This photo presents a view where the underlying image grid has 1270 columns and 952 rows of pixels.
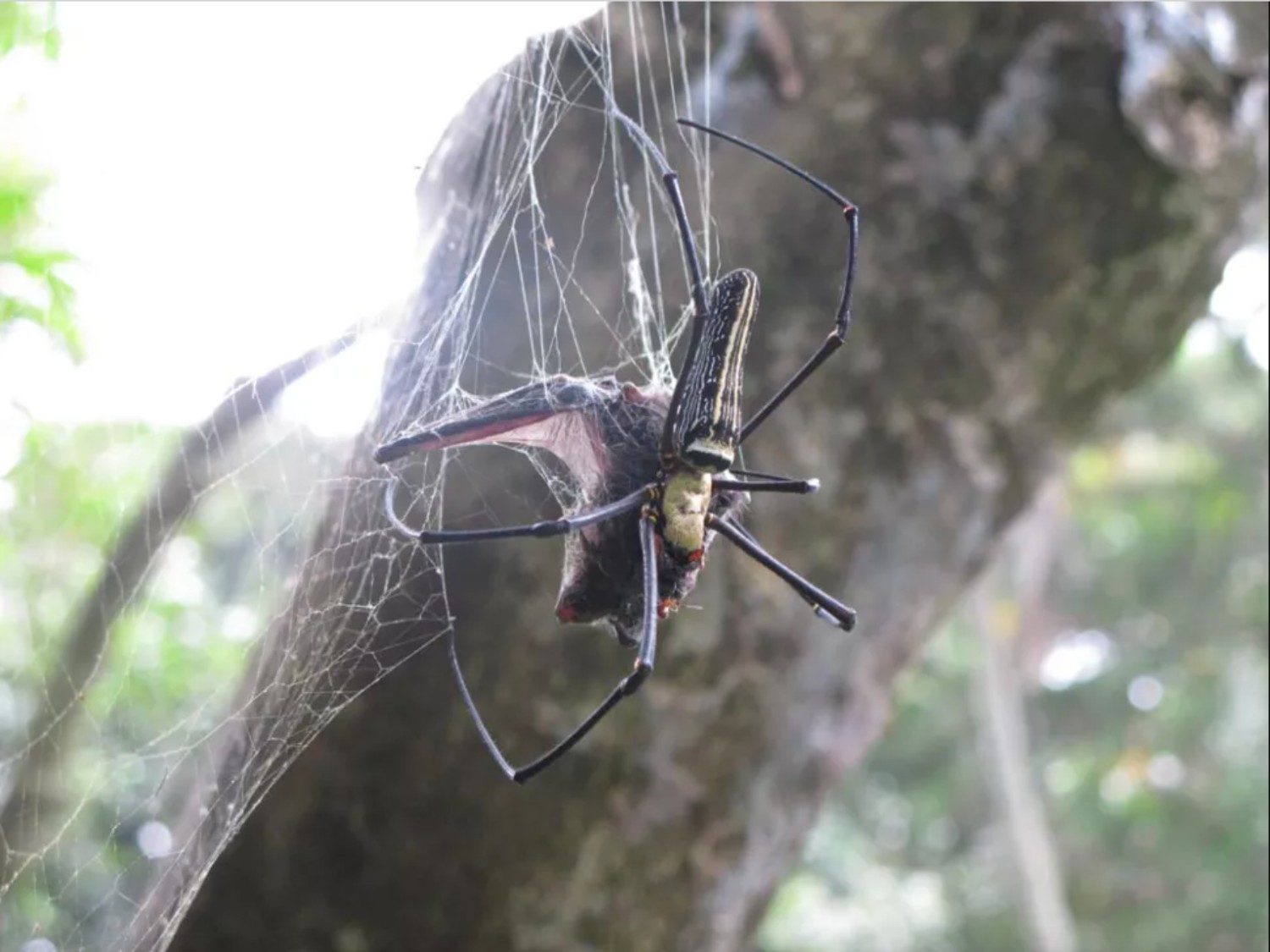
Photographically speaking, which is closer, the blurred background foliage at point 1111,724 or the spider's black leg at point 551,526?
the spider's black leg at point 551,526

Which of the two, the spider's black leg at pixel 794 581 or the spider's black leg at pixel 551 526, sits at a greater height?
the spider's black leg at pixel 794 581

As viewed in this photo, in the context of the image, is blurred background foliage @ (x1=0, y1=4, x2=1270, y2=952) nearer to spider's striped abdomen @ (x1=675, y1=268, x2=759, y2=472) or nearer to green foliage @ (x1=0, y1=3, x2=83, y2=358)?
green foliage @ (x1=0, y1=3, x2=83, y2=358)

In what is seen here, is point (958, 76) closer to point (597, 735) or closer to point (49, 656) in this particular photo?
point (597, 735)

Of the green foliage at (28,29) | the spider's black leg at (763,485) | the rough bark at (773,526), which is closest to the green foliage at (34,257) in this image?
the green foliage at (28,29)

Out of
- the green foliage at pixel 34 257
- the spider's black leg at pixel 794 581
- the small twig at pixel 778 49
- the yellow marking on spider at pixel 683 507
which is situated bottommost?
the green foliage at pixel 34 257

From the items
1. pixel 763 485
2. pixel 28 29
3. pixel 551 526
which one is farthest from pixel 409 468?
pixel 28 29

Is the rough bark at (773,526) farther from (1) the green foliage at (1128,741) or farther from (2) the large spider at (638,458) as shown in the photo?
(1) the green foliage at (1128,741)

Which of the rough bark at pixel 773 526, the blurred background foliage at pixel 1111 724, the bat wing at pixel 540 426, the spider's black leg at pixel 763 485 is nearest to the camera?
the bat wing at pixel 540 426

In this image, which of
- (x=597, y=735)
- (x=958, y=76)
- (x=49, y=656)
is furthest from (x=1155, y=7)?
(x=49, y=656)

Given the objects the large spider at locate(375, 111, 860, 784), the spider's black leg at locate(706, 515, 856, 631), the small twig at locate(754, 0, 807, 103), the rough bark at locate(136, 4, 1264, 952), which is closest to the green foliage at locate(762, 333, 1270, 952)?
the rough bark at locate(136, 4, 1264, 952)
